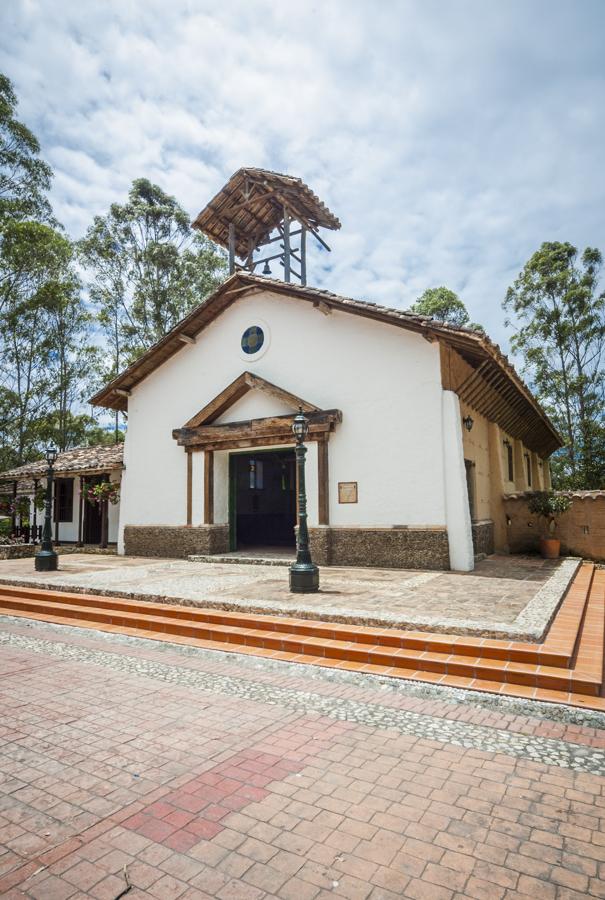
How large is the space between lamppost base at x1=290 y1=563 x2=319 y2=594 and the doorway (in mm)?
8237

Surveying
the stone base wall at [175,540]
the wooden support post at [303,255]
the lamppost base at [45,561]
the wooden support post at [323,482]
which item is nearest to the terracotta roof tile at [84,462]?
the stone base wall at [175,540]

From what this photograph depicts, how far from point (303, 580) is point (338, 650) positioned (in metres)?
2.32

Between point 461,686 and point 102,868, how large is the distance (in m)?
3.11

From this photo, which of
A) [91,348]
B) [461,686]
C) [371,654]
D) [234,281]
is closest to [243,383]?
[234,281]

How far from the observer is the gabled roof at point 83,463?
15656 millimetres

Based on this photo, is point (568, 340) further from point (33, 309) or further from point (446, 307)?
point (33, 309)

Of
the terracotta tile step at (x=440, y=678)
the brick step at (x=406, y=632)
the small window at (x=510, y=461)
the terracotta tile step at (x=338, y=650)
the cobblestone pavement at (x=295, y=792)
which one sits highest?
the small window at (x=510, y=461)

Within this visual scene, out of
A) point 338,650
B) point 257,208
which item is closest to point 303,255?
point 257,208

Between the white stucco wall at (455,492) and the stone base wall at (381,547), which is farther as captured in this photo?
the stone base wall at (381,547)

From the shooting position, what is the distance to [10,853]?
2.43 m

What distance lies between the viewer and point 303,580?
299 inches

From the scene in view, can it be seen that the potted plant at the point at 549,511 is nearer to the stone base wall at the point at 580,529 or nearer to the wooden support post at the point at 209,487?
the stone base wall at the point at 580,529

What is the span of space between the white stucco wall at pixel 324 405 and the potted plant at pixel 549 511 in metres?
3.57

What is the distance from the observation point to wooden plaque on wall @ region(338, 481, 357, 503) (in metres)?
10.6
